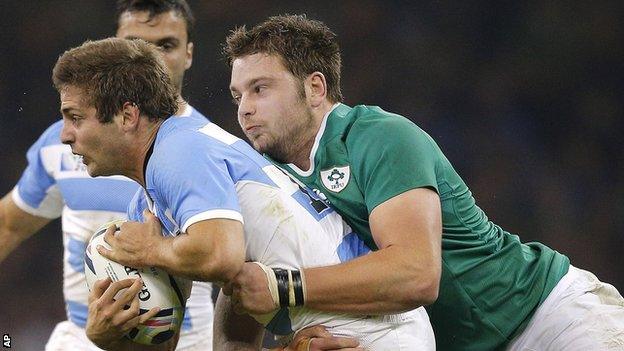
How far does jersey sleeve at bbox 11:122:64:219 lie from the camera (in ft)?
17.6

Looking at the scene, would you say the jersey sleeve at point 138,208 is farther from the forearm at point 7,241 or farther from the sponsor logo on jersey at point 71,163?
the forearm at point 7,241

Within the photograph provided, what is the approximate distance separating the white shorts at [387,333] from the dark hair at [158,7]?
2.63 metres

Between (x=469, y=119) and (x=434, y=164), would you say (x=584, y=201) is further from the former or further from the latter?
(x=434, y=164)

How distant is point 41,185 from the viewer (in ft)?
18.0

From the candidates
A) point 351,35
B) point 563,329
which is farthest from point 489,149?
point 563,329

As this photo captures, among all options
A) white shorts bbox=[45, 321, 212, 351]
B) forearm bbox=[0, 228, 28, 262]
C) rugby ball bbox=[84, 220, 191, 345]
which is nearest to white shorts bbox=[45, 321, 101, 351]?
white shorts bbox=[45, 321, 212, 351]

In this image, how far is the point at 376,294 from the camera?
3.20m

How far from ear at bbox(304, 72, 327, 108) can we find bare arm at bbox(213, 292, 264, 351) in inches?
30.1

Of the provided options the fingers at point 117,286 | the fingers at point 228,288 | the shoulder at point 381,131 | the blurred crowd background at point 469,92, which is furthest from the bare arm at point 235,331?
the blurred crowd background at point 469,92

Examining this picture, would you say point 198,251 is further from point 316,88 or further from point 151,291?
point 316,88

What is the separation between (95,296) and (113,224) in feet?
0.80

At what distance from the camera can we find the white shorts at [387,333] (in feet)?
10.8

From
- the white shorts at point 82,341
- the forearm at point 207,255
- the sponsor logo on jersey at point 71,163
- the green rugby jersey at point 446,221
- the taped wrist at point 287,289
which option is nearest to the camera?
the forearm at point 207,255

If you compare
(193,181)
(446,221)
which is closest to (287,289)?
(193,181)
